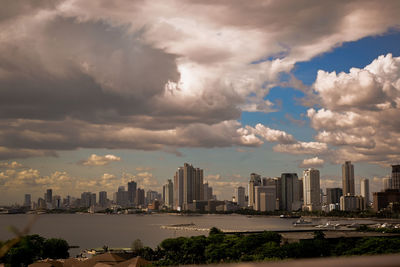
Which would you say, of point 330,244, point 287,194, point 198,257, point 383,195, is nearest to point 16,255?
point 198,257

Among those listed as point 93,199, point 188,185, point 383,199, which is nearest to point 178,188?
point 188,185

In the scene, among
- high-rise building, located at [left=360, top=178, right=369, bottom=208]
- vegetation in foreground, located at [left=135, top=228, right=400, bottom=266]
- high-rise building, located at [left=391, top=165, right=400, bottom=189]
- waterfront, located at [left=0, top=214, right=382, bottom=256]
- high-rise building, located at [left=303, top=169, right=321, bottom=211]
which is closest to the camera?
vegetation in foreground, located at [left=135, top=228, right=400, bottom=266]

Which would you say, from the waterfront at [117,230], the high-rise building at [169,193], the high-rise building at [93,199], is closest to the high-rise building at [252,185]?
the high-rise building at [169,193]

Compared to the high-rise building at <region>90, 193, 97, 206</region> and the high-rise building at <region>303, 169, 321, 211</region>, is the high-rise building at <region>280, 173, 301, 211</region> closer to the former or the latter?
the high-rise building at <region>303, 169, 321, 211</region>

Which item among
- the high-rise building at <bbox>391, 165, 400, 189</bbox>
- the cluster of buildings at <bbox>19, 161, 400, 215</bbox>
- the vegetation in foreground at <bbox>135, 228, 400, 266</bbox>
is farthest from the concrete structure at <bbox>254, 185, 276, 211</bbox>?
the vegetation in foreground at <bbox>135, 228, 400, 266</bbox>

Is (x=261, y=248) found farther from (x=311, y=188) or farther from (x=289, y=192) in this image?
(x=311, y=188)

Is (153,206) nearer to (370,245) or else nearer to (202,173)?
(202,173)
